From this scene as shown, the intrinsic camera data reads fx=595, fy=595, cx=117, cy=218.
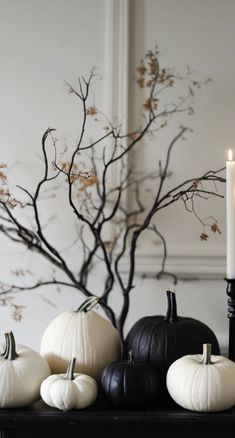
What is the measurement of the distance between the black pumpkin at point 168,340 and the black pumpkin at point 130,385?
48 millimetres

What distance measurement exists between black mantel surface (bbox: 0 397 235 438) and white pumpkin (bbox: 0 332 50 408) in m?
0.02

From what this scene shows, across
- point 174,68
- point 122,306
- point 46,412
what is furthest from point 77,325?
point 174,68

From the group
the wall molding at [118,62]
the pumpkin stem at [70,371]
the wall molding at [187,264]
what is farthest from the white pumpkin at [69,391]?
the wall molding at [118,62]

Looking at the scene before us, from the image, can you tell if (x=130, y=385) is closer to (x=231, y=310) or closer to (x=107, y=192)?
(x=231, y=310)

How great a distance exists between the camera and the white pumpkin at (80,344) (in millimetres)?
892

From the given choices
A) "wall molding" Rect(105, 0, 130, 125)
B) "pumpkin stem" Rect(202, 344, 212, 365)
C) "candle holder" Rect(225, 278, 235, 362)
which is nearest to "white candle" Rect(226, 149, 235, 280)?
"candle holder" Rect(225, 278, 235, 362)

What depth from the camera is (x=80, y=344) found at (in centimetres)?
89

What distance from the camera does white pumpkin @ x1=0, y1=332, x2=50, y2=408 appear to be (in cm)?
81

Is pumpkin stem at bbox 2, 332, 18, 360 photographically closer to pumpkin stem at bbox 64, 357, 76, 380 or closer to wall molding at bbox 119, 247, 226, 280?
pumpkin stem at bbox 64, 357, 76, 380

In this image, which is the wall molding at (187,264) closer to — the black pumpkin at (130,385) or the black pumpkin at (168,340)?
the black pumpkin at (168,340)

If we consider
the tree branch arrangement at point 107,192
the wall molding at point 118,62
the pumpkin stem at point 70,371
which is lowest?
the pumpkin stem at point 70,371

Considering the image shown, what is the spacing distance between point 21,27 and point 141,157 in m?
0.35

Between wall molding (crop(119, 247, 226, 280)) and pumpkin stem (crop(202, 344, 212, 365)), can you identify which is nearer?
pumpkin stem (crop(202, 344, 212, 365))

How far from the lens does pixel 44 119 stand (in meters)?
1.16
